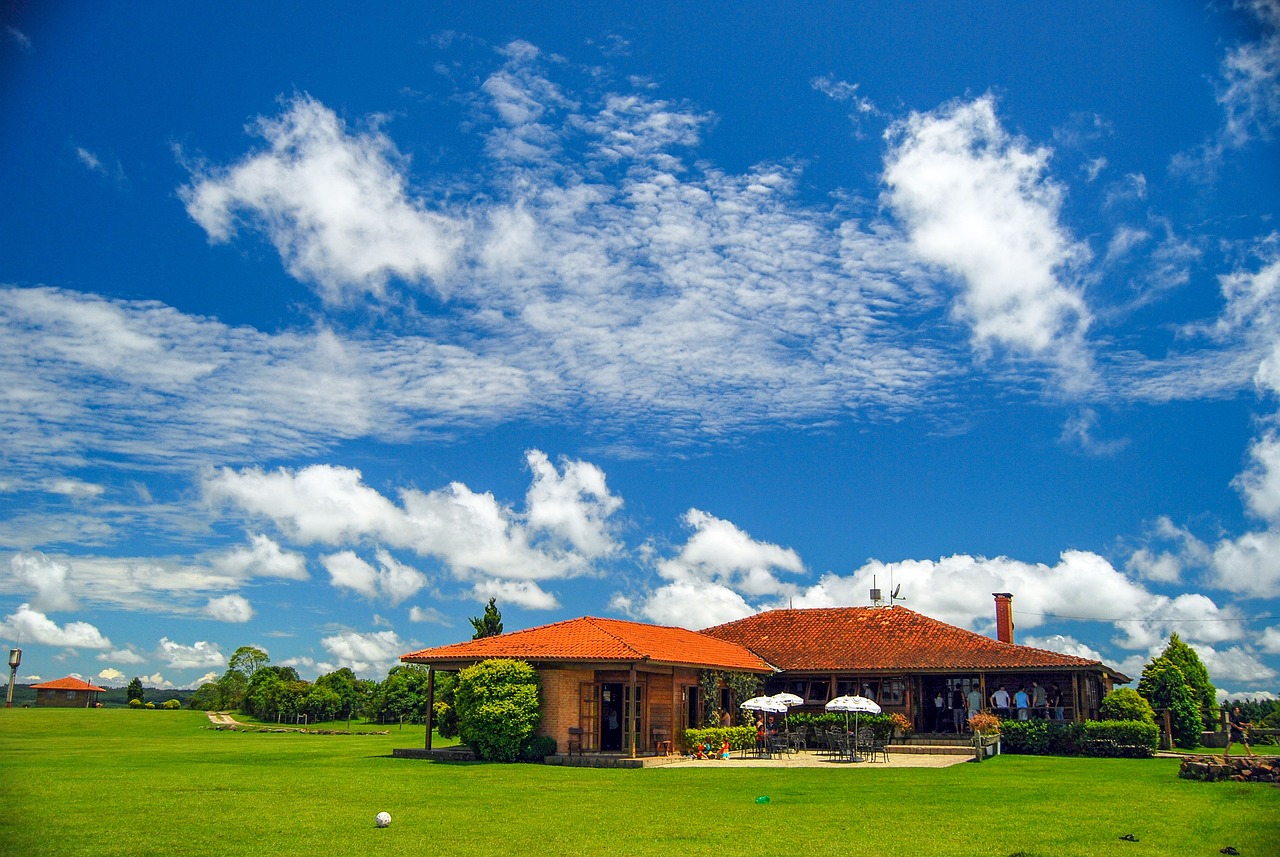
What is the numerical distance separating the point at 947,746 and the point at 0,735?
3566 cm

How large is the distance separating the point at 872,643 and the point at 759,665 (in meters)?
4.66

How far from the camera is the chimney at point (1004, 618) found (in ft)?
118

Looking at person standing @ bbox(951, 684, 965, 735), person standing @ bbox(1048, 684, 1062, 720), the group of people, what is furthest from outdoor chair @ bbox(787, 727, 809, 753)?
person standing @ bbox(1048, 684, 1062, 720)

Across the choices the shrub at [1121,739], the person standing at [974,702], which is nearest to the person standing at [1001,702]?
the person standing at [974,702]

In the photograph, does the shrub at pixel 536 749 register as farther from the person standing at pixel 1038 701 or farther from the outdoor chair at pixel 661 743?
the person standing at pixel 1038 701

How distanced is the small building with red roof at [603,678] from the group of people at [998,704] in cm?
790

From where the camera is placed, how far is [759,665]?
1331 inches

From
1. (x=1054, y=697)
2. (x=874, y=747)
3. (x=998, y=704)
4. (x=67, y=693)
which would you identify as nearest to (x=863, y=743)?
(x=874, y=747)

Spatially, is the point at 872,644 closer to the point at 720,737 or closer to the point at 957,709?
the point at 957,709

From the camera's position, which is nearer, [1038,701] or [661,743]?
[661,743]

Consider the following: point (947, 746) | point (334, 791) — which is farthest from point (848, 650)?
point (334, 791)

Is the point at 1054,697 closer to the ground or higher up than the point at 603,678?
closer to the ground

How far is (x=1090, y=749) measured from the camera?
94.1 ft

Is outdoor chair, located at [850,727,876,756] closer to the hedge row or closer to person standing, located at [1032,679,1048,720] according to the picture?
the hedge row
